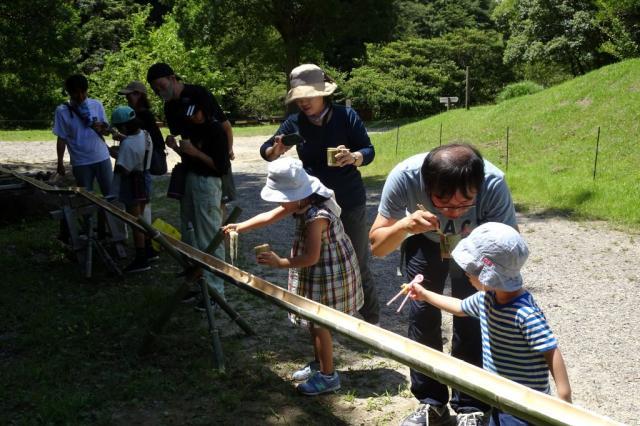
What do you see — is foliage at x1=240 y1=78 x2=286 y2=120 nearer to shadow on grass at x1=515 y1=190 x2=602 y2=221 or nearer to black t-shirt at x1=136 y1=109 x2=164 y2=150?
shadow on grass at x1=515 y1=190 x2=602 y2=221

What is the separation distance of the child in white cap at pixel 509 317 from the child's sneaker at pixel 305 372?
1.51 meters

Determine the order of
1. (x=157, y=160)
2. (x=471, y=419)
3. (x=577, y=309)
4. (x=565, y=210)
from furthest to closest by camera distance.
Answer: (x=565, y=210), (x=157, y=160), (x=577, y=309), (x=471, y=419)

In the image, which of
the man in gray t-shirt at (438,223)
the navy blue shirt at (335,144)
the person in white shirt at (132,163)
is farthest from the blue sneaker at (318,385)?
the person in white shirt at (132,163)

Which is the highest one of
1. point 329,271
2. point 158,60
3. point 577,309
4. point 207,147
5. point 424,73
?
point 158,60

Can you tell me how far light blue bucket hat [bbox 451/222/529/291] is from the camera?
89.4 inches

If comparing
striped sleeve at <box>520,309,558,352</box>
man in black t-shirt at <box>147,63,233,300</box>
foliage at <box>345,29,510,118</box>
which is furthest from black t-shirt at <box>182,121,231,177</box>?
foliage at <box>345,29,510,118</box>

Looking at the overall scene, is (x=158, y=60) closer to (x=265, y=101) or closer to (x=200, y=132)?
(x=265, y=101)

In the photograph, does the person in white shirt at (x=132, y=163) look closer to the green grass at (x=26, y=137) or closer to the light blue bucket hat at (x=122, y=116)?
the light blue bucket hat at (x=122, y=116)

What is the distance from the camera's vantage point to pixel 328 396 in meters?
3.62

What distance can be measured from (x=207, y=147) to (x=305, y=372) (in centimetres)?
181

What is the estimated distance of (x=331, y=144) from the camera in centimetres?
394

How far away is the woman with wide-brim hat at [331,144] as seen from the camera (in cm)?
380

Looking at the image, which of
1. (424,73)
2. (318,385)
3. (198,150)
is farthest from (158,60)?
(318,385)

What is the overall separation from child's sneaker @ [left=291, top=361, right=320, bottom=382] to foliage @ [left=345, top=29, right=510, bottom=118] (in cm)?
2904
